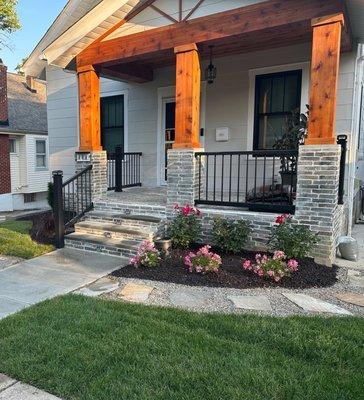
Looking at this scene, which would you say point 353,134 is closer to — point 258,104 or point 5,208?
point 258,104

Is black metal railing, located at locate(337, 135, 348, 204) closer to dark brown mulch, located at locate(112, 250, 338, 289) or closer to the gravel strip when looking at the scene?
dark brown mulch, located at locate(112, 250, 338, 289)

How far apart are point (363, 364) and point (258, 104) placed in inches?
219

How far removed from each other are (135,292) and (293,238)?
2.15 m

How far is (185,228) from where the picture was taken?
17.8 feet

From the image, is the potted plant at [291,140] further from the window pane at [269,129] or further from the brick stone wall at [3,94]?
the brick stone wall at [3,94]

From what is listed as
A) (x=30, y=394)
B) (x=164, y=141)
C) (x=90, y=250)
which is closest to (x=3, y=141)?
(x=164, y=141)

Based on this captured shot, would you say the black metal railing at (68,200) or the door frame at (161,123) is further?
the door frame at (161,123)

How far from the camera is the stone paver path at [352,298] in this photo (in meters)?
3.73

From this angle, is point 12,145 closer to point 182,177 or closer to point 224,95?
point 224,95

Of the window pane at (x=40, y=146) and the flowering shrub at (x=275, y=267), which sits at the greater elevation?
the window pane at (x=40, y=146)

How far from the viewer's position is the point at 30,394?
2299mm

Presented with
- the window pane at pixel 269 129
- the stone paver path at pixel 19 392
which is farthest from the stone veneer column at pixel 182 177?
the stone paver path at pixel 19 392

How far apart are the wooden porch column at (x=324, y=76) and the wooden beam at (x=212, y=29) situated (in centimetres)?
18

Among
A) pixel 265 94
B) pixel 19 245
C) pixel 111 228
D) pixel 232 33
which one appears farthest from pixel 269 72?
pixel 19 245
